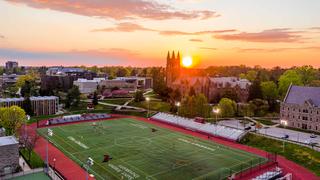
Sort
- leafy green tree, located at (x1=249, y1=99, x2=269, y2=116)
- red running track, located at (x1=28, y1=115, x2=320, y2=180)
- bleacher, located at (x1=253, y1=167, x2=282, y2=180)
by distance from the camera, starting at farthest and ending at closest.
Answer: leafy green tree, located at (x1=249, y1=99, x2=269, y2=116)
red running track, located at (x1=28, y1=115, x2=320, y2=180)
bleacher, located at (x1=253, y1=167, x2=282, y2=180)

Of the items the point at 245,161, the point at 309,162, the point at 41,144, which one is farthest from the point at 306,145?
the point at 41,144

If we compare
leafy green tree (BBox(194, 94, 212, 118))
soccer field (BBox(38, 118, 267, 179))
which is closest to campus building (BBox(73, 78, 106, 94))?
soccer field (BBox(38, 118, 267, 179))

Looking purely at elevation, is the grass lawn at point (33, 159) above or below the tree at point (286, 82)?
below

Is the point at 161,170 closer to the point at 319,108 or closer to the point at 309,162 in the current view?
the point at 309,162

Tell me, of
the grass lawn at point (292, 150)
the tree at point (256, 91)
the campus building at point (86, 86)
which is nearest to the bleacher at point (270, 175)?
the grass lawn at point (292, 150)

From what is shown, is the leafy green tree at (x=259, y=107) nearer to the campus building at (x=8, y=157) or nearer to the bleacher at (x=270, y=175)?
the bleacher at (x=270, y=175)

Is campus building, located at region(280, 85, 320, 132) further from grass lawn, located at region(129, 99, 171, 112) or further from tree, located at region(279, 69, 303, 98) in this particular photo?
grass lawn, located at region(129, 99, 171, 112)
